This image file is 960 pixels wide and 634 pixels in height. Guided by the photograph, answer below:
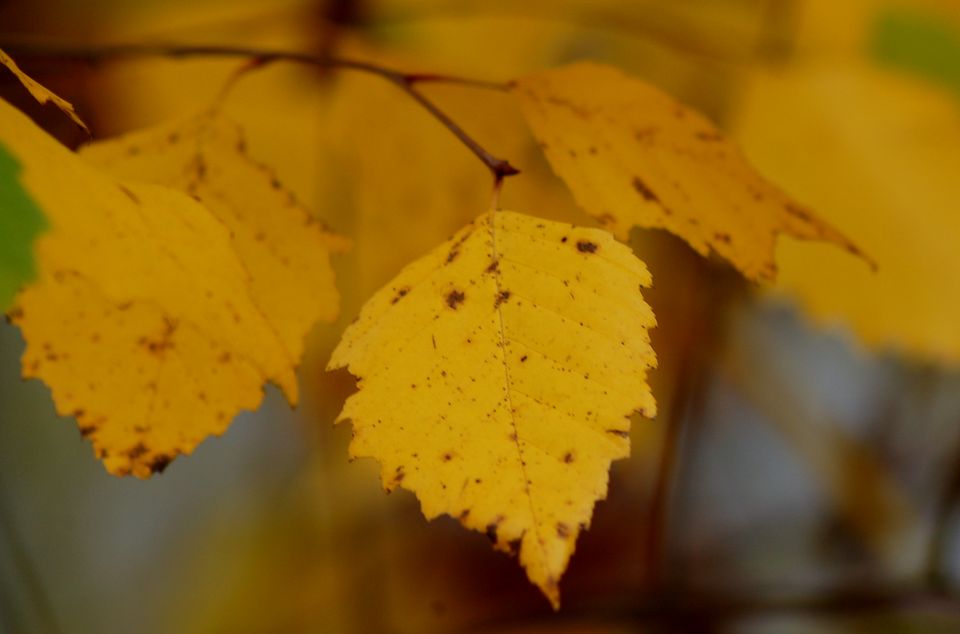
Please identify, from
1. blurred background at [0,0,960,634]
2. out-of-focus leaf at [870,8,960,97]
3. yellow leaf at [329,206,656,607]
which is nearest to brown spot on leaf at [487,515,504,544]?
yellow leaf at [329,206,656,607]

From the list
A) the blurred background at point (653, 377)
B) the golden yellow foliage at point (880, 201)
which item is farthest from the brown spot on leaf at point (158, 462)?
the golden yellow foliage at point (880, 201)

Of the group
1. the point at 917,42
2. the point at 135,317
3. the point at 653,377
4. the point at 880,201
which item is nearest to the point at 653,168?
the point at 135,317

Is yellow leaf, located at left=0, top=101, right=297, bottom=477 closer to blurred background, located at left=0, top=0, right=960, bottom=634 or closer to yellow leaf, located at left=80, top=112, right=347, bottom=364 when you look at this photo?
yellow leaf, located at left=80, top=112, right=347, bottom=364

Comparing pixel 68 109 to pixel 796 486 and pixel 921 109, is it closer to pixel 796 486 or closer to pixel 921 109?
pixel 921 109

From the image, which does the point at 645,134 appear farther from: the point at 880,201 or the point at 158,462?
the point at 880,201

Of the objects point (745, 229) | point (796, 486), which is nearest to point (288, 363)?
point (745, 229)

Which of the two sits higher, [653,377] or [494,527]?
[653,377]

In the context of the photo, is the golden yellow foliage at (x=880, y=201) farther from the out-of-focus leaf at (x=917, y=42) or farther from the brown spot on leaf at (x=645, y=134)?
the brown spot on leaf at (x=645, y=134)
